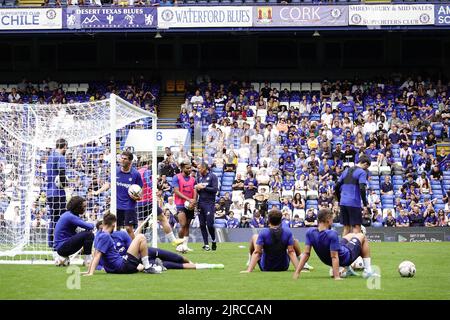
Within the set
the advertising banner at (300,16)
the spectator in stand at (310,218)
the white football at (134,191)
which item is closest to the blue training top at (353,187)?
the white football at (134,191)

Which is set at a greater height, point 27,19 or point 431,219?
point 27,19

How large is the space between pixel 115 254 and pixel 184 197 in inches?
256

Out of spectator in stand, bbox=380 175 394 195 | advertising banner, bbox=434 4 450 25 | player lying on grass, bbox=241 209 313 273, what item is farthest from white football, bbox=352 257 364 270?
advertising banner, bbox=434 4 450 25

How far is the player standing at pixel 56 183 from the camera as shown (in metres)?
18.5

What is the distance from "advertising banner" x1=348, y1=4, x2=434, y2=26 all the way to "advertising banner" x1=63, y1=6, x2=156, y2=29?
7.59 m

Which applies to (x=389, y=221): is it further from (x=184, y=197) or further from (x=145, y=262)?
(x=145, y=262)

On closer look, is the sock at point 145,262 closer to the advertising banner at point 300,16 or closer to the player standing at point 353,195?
the player standing at point 353,195

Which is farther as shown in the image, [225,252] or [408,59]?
[408,59]

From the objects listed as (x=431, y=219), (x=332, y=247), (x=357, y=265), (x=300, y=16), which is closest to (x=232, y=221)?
(x=431, y=219)

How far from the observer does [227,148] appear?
34.0 m

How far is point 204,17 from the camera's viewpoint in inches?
1455
